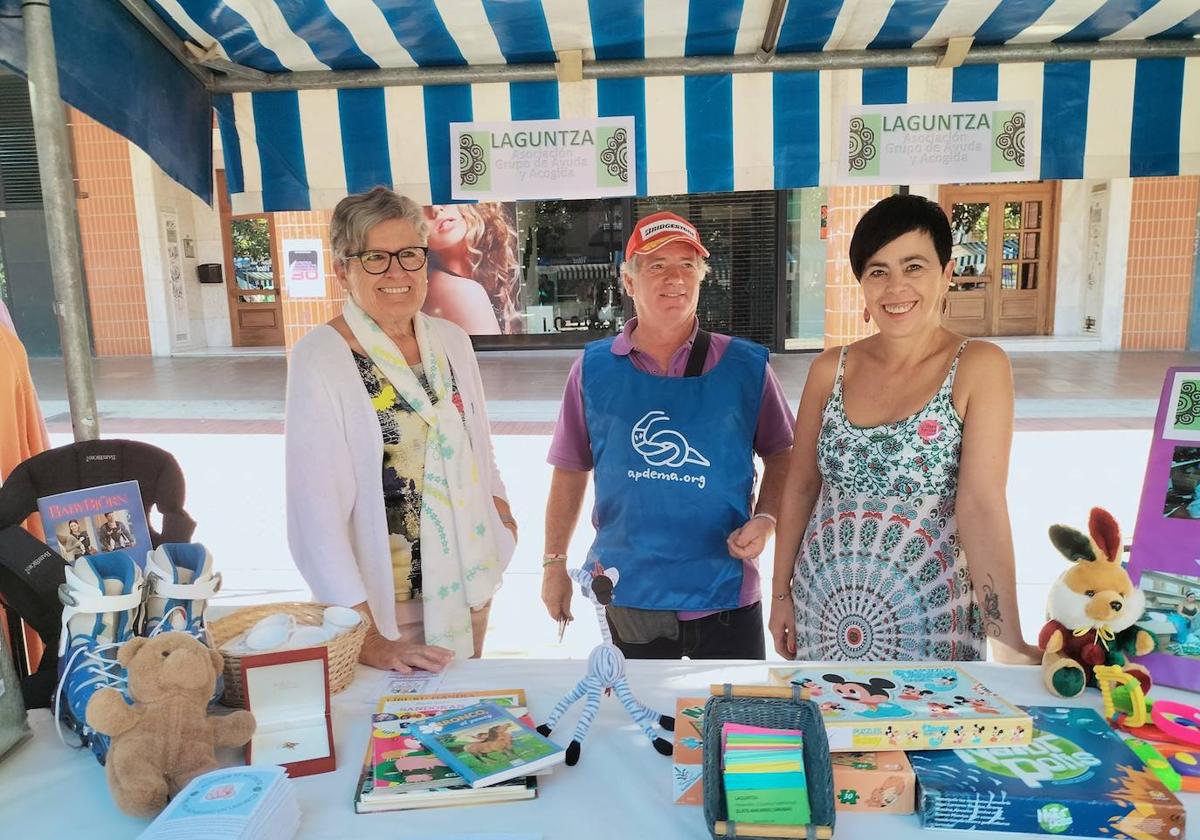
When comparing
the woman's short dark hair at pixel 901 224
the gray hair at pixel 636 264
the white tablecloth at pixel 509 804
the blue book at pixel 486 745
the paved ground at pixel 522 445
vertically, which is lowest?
the paved ground at pixel 522 445

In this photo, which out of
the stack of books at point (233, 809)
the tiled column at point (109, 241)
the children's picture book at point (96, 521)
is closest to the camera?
the stack of books at point (233, 809)

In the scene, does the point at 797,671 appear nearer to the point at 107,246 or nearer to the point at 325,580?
the point at 325,580

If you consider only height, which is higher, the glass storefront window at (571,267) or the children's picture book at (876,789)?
the glass storefront window at (571,267)

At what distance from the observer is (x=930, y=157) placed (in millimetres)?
2898

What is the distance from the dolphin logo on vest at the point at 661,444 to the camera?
203 centimetres

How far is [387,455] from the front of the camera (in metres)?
1.97

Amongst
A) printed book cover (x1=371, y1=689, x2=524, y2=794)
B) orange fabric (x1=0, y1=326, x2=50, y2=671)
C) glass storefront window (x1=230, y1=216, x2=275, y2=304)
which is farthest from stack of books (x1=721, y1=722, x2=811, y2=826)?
glass storefront window (x1=230, y1=216, x2=275, y2=304)

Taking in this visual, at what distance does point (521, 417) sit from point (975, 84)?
5546 mm

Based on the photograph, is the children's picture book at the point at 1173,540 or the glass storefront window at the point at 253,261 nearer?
the children's picture book at the point at 1173,540

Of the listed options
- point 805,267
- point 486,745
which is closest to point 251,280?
point 805,267

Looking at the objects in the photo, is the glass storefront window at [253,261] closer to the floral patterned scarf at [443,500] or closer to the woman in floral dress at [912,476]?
the floral patterned scarf at [443,500]

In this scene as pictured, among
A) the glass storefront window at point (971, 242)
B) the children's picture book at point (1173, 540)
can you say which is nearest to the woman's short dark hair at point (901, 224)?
the children's picture book at point (1173, 540)

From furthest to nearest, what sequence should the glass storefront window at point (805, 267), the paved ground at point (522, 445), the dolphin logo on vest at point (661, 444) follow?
the glass storefront window at point (805, 267) → the paved ground at point (522, 445) → the dolphin logo on vest at point (661, 444)

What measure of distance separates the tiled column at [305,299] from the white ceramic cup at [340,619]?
6.64 meters
